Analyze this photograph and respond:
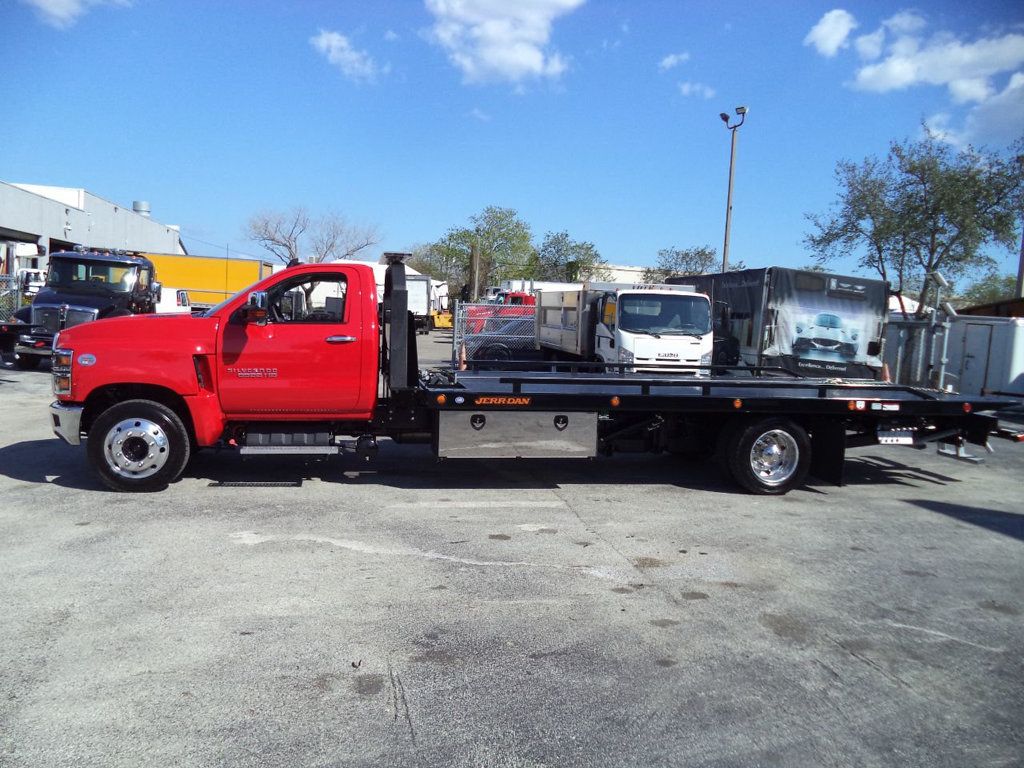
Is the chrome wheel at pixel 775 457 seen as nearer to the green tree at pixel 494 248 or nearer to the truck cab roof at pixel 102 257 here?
the truck cab roof at pixel 102 257

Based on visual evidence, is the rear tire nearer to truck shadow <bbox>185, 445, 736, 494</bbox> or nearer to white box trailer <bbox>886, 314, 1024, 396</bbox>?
truck shadow <bbox>185, 445, 736, 494</bbox>

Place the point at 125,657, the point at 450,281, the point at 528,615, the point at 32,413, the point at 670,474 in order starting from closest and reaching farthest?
the point at 125,657 → the point at 528,615 → the point at 670,474 → the point at 32,413 → the point at 450,281

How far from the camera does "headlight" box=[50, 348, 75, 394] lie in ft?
23.8

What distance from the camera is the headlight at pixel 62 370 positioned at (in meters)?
7.25

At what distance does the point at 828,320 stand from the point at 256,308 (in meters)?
12.6

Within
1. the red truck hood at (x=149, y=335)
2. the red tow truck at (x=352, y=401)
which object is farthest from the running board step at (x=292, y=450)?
the red truck hood at (x=149, y=335)

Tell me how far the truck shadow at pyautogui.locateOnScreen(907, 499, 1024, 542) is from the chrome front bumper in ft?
27.5

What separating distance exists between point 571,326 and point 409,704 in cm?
1451

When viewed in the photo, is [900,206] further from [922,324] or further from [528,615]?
[528,615]

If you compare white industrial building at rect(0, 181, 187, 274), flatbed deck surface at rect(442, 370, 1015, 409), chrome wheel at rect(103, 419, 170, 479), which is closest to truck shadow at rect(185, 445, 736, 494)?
chrome wheel at rect(103, 419, 170, 479)

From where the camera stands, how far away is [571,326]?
58.6 feet

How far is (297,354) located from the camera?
7.51 m

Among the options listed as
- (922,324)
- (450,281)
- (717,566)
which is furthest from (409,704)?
(450,281)

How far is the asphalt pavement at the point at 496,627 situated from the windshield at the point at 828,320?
857 centimetres
